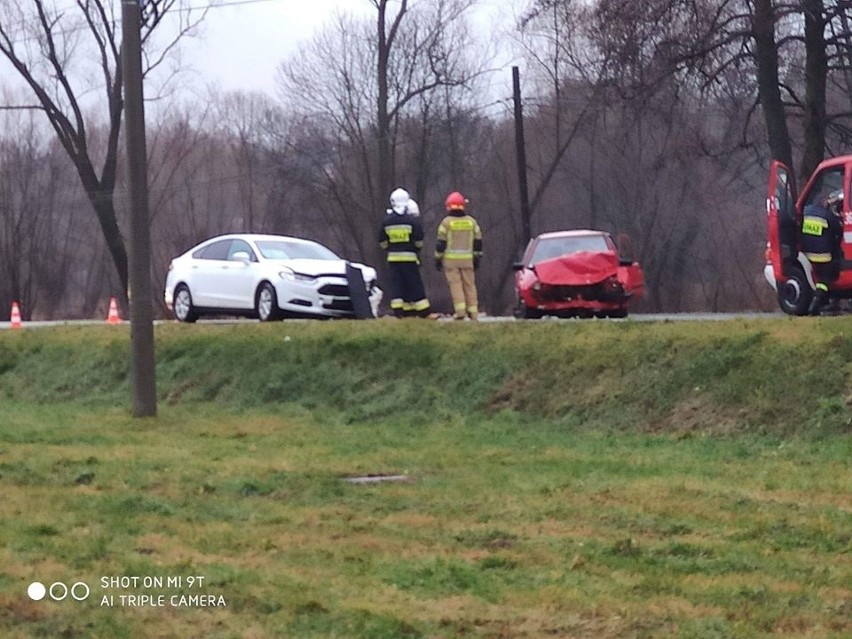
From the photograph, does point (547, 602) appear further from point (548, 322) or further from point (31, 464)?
point (548, 322)

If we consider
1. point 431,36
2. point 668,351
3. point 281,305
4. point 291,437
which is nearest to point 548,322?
point 668,351

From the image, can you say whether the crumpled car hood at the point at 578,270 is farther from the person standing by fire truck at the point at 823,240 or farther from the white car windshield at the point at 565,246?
the person standing by fire truck at the point at 823,240

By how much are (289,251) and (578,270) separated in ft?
15.0

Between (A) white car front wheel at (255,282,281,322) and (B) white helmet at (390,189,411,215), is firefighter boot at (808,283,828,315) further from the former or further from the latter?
(A) white car front wheel at (255,282,281,322)

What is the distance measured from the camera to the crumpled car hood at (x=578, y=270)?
750 inches

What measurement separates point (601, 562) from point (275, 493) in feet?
9.22

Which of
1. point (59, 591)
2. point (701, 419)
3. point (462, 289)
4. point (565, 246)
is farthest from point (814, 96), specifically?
point (59, 591)

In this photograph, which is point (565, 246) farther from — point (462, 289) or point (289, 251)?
point (289, 251)

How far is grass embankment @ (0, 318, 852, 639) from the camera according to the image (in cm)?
592

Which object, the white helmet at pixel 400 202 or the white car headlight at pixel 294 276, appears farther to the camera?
the white car headlight at pixel 294 276

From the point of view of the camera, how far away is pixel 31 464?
1018 centimetres

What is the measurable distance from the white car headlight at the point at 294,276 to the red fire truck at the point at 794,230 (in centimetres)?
656

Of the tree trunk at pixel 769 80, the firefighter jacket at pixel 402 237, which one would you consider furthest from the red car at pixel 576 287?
the tree trunk at pixel 769 80

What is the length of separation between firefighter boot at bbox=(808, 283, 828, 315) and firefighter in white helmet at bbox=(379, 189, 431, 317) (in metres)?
4.97
